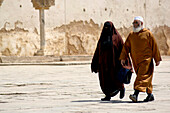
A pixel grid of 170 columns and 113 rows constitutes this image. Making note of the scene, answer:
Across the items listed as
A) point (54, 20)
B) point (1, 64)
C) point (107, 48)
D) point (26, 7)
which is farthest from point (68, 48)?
point (107, 48)

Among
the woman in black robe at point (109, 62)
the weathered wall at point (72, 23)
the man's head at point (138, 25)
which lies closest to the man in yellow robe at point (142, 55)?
the man's head at point (138, 25)

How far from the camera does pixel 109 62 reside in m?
5.61

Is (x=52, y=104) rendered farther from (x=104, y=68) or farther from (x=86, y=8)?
(x=86, y=8)

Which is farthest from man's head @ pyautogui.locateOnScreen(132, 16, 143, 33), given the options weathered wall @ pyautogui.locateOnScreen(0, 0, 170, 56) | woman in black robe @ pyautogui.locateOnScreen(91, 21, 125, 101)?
weathered wall @ pyautogui.locateOnScreen(0, 0, 170, 56)

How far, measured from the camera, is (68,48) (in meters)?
20.5

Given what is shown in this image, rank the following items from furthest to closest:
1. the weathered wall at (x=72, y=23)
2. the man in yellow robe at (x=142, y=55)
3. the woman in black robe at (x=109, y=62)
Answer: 1. the weathered wall at (x=72, y=23)
2. the woman in black robe at (x=109, y=62)
3. the man in yellow robe at (x=142, y=55)

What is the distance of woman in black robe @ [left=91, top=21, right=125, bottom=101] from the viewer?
557 centimetres

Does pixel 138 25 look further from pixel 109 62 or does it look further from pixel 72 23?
pixel 72 23

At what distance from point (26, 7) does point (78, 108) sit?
49.4 ft

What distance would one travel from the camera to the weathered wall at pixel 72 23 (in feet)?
61.6

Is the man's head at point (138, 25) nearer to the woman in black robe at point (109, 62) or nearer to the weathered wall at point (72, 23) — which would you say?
the woman in black robe at point (109, 62)

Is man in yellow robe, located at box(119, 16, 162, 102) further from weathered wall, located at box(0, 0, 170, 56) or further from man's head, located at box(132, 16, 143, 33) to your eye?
weathered wall, located at box(0, 0, 170, 56)

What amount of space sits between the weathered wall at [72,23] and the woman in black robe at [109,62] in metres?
13.4

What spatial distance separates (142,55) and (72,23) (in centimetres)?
1553
